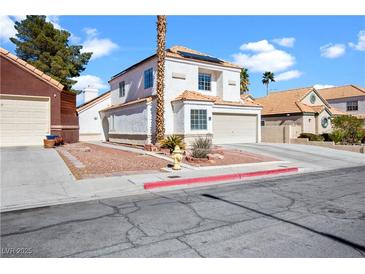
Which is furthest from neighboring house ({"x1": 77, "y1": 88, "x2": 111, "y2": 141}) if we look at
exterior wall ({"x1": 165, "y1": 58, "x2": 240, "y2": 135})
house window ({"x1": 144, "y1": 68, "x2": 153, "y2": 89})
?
exterior wall ({"x1": 165, "y1": 58, "x2": 240, "y2": 135})

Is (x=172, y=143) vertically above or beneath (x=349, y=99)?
beneath

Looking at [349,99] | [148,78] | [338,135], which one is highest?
[349,99]

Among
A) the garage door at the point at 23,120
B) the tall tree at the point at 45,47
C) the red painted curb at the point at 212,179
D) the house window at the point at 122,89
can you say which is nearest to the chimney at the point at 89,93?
the tall tree at the point at 45,47

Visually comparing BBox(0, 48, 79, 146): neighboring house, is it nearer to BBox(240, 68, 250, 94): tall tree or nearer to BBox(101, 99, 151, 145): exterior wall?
BBox(101, 99, 151, 145): exterior wall

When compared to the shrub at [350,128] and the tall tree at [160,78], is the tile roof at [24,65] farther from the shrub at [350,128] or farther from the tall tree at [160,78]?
the shrub at [350,128]

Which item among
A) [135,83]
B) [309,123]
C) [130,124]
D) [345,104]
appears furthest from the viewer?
[345,104]

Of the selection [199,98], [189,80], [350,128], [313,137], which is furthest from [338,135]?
[189,80]

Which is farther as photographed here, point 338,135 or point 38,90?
point 338,135

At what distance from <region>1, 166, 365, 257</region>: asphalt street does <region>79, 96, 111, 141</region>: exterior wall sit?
23.7 m

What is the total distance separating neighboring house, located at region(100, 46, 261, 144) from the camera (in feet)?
66.3

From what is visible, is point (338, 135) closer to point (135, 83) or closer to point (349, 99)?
point (135, 83)

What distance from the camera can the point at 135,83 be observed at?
25.1 m

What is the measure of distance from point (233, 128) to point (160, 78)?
8.24m

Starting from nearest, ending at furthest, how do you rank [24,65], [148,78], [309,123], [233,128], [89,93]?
[24,65] < [148,78] < [233,128] < [309,123] < [89,93]
